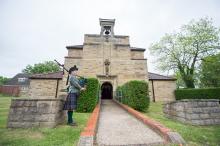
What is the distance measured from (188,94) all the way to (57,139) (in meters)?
20.1

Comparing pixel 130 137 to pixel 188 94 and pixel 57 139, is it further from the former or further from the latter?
pixel 188 94

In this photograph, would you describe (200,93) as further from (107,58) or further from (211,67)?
(107,58)

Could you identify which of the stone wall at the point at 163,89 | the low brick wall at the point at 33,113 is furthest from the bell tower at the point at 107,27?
the low brick wall at the point at 33,113

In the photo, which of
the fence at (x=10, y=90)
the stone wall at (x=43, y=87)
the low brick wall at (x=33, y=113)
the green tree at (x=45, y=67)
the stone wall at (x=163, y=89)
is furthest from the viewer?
the green tree at (x=45, y=67)

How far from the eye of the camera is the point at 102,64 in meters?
20.7

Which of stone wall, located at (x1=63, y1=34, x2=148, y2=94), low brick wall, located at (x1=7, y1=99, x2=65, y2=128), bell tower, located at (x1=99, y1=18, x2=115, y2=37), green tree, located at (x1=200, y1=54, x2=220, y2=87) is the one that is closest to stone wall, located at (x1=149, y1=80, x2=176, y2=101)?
stone wall, located at (x1=63, y1=34, x2=148, y2=94)

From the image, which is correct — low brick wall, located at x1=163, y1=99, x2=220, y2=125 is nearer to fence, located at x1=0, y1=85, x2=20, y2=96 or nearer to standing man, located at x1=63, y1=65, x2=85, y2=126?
standing man, located at x1=63, y1=65, x2=85, y2=126

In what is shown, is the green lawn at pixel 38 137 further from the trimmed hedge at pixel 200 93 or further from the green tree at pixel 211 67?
the green tree at pixel 211 67

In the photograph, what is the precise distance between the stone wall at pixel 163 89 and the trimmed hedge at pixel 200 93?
821 mm

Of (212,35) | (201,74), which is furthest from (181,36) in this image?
(201,74)

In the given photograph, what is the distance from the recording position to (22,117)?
16.0 ft

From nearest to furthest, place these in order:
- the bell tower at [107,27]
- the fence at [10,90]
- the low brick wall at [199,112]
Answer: the low brick wall at [199,112]
the bell tower at [107,27]
the fence at [10,90]

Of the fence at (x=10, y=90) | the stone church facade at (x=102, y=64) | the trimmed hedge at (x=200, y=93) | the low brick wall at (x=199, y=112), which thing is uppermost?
the stone church facade at (x=102, y=64)

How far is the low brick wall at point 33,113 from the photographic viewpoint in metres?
4.84
